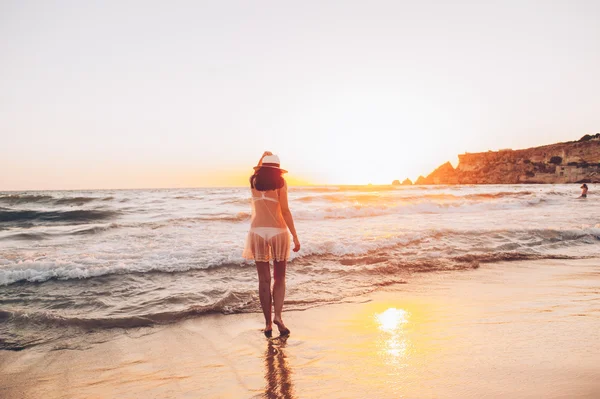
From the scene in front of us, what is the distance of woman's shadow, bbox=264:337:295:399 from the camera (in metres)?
2.96

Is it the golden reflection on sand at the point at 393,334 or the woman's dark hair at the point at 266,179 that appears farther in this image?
the woman's dark hair at the point at 266,179

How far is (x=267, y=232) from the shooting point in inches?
176

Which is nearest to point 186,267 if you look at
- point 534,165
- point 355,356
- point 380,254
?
point 380,254

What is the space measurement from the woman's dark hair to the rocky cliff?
98036mm

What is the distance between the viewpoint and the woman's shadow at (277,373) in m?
2.96

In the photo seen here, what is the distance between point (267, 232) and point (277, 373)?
5.33ft

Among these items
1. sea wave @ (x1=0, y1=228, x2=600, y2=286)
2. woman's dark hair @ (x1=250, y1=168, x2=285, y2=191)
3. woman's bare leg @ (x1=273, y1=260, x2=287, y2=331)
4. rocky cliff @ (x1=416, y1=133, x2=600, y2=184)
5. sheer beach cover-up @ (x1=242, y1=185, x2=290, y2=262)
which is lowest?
sea wave @ (x1=0, y1=228, x2=600, y2=286)

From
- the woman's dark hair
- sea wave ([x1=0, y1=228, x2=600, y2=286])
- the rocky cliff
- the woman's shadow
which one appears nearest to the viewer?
the woman's shadow

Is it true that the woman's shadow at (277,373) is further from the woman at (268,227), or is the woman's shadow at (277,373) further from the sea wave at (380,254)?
the sea wave at (380,254)

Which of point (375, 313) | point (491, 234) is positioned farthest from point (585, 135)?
point (375, 313)

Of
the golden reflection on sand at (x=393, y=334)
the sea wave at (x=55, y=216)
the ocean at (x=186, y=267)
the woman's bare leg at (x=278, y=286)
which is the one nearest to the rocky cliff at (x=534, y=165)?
the ocean at (x=186, y=267)

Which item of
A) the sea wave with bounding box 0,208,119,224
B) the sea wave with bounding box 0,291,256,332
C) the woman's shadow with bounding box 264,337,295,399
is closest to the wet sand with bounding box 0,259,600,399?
the woman's shadow with bounding box 264,337,295,399

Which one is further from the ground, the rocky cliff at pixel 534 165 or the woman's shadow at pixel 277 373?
the rocky cliff at pixel 534 165

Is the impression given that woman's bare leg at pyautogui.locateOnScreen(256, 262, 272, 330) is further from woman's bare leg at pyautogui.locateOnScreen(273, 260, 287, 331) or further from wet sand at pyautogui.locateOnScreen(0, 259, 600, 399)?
wet sand at pyautogui.locateOnScreen(0, 259, 600, 399)
